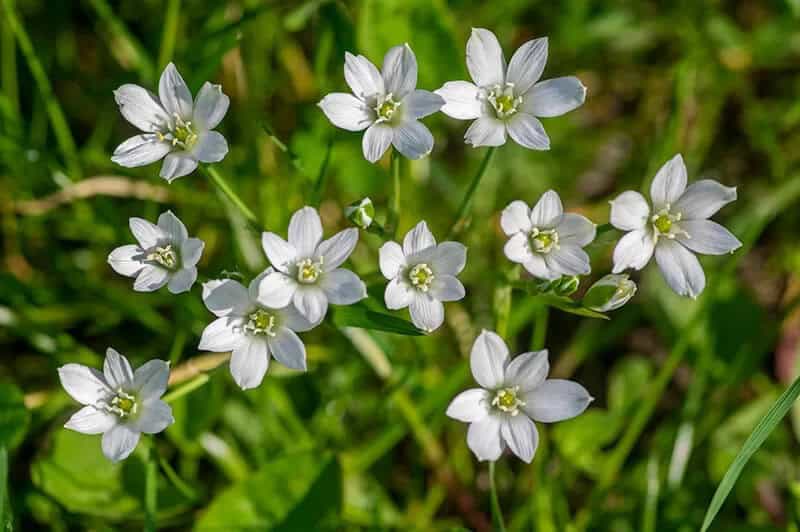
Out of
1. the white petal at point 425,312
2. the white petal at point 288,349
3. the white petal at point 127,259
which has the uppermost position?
the white petal at point 127,259

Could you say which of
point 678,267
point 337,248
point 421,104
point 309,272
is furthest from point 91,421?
point 678,267

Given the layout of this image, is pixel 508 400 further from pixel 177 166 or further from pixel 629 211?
pixel 177 166

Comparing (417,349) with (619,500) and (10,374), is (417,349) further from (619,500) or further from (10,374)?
(10,374)

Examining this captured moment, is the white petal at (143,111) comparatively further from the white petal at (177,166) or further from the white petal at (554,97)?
the white petal at (554,97)

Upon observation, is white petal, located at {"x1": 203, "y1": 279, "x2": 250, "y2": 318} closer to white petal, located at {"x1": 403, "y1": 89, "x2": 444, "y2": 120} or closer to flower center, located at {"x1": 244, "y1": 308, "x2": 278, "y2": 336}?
flower center, located at {"x1": 244, "y1": 308, "x2": 278, "y2": 336}

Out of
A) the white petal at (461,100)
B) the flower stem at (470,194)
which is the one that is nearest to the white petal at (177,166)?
the white petal at (461,100)

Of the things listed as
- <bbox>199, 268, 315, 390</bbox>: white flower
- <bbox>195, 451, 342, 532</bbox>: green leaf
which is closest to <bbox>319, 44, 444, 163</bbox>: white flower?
<bbox>199, 268, 315, 390</bbox>: white flower
